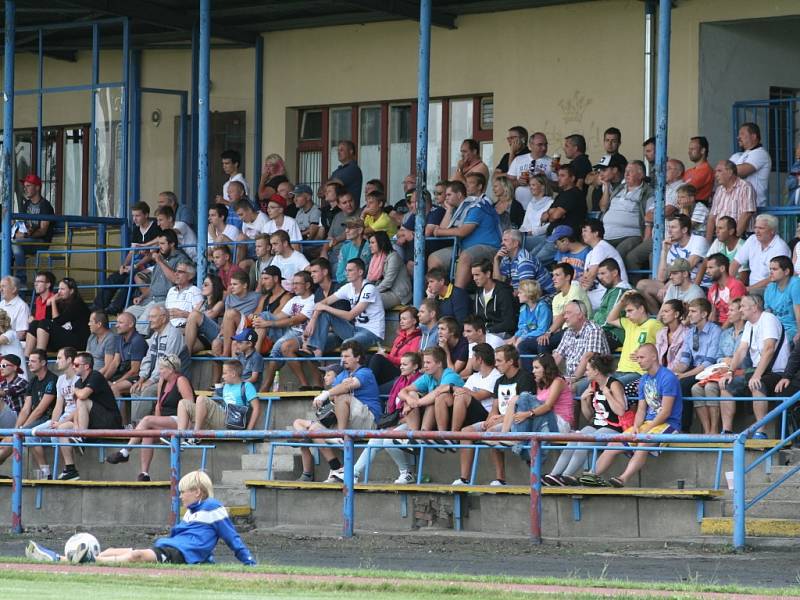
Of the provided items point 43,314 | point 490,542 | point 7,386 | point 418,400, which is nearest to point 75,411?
point 7,386


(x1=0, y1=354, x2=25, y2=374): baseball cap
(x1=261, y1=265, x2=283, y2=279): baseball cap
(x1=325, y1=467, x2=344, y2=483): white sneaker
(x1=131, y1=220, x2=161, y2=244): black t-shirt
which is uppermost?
(x1=131, y1=220, x2=161, y2=244): black t-shirt

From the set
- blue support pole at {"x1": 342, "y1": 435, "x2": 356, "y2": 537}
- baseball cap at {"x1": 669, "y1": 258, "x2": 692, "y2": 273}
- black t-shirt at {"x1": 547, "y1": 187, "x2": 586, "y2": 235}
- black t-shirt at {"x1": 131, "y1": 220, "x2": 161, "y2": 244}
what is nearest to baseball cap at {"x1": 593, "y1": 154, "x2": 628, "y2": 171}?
black t-shirt at {"x1": 547, "y1": 187, "x2": 586, "y2": 235}

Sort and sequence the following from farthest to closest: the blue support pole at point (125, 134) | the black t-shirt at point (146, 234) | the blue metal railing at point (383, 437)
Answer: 1. the blue support pole at point (125, 134)
2. the black t-shirt at point (146, 234)
3. the blue metal railing at point (383, 437)

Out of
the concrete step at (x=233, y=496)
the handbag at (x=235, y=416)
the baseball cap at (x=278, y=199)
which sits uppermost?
the baseball cap at (x=278, y=199)

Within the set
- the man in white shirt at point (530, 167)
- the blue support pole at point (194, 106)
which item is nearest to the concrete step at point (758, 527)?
the man in white shirt at point (530, 167)

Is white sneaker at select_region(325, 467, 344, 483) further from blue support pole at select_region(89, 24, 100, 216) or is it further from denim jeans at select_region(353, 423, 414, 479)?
blue support pole at select_region(89, 24, 100, 216)

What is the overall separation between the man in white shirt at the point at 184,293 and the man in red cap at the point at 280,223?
3.98 feet

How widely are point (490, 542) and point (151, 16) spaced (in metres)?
12.8

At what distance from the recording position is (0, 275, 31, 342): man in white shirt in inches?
845

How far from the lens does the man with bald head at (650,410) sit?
15.0m

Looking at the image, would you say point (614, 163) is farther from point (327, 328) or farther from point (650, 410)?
point (650, 410)

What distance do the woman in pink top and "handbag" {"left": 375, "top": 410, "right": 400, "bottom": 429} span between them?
1670 mm

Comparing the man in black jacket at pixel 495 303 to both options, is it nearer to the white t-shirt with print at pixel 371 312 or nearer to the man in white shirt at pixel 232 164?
the white t-shirt with print at pixel 371 312

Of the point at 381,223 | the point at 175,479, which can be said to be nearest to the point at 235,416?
the point at 175,479
